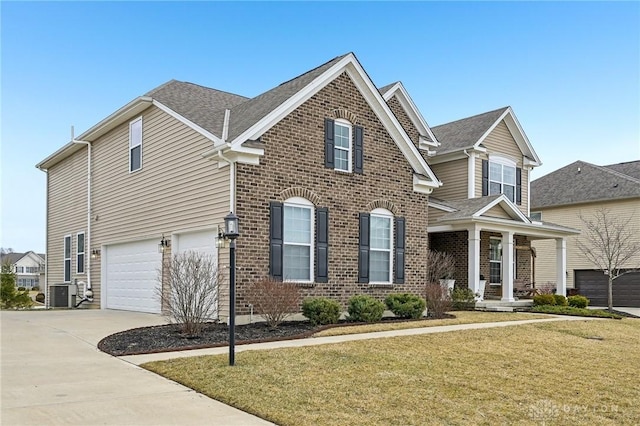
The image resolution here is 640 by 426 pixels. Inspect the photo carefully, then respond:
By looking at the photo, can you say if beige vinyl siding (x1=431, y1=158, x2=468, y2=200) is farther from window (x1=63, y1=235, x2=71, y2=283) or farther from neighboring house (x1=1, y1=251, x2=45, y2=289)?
neighboring house (x1=1, y1=251, x2=45, y2=289)

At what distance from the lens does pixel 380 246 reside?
17.3 meters

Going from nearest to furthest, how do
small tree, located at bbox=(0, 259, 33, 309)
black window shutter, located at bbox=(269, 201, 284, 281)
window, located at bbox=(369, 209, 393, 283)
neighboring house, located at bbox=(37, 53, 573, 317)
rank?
black window shutter, located at bbox=(269, 201, 284, 281) < neighboring house, located at bbox=(37, 53, 573, 317) < window, located at bbox=(369, 209, 393, 283) < small tree, located at bbox=(0, 259, 33, 309)

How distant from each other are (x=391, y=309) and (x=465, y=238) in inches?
292

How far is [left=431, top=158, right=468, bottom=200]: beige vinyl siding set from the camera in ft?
81.1

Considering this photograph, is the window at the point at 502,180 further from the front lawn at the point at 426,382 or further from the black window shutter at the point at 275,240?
the front lawn at the point at 426,382

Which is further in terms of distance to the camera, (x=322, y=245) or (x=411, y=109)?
(x=411, y=109)

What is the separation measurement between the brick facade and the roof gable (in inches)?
279

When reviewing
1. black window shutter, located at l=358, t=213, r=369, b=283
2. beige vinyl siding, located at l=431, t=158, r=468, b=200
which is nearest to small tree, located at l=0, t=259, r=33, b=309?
black window shutter, located at l=358, t=213, r=369, b=283

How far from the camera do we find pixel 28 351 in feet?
35.3

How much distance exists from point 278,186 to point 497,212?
10.7 metres

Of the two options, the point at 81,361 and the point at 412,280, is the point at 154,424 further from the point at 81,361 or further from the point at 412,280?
the point at 412,280

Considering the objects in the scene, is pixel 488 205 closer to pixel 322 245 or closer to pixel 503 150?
pixel 503 150

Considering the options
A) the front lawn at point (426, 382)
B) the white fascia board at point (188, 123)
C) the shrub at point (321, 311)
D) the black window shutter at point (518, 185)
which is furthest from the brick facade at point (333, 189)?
the black window shutter at point (518, 185)

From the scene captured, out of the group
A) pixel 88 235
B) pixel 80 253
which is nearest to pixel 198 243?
pixel 88 235
